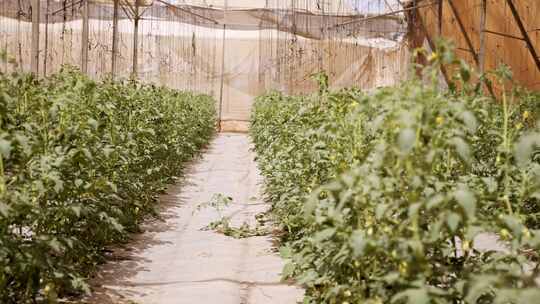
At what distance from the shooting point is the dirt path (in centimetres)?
365

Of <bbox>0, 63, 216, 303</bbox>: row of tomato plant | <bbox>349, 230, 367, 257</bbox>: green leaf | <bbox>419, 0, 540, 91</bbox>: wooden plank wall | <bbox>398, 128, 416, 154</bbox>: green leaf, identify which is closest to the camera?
<bbox>398, 128, 416, 154</bbox>: green leaf

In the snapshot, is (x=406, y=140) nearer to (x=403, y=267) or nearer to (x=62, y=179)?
(x=403, y=267)

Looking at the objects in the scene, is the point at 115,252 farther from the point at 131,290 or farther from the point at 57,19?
the point at 57,19

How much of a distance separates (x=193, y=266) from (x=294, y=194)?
0.73 meters

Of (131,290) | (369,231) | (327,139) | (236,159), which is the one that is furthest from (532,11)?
(369,231)

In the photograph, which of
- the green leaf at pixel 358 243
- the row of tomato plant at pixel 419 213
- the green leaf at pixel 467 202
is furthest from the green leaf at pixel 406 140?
the green leaf at pixel 358 243

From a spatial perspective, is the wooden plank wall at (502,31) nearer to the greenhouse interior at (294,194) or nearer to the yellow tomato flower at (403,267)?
the greenhouse interior at (294,194)

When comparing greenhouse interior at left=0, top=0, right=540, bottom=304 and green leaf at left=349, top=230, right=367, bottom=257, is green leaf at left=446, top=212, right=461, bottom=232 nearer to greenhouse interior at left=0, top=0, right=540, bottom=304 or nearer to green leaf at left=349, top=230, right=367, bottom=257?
greenhouse interior at left=0, top=0, right=540, bottom=304

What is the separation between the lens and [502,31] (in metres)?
10.5

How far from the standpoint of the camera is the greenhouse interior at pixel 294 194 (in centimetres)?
205

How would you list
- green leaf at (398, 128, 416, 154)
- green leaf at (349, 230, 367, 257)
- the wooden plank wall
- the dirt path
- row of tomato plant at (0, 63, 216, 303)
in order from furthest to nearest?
1. the wooden plank wall
2. the dirt path
3. row of tomato plant at (0, 63, 216, 303)
4. green leaf at (349, 230, 367, 257)
5. green leaf at (398, 128, 416, 154)

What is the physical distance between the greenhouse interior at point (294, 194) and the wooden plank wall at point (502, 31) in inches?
1.3

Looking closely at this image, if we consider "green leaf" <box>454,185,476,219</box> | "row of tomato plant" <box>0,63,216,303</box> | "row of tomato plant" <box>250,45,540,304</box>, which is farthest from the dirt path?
"green leaf" <box>454,185,476,219</box>

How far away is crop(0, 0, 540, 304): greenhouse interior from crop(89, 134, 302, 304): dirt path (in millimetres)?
17
